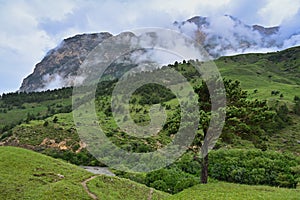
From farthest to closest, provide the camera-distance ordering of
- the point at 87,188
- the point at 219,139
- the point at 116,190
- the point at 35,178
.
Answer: the point at 219,139, the point at 116,190, the point at 35,178, the point at 87,188

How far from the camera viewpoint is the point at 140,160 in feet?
222

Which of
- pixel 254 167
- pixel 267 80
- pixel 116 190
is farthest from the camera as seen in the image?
pixel 267 80

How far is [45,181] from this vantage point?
25.1 meters

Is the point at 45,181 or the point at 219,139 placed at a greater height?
the point at 219,139

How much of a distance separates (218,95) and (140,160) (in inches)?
1722

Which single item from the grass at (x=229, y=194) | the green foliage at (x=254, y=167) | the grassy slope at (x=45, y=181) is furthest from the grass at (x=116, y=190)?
the green foliage at (x=254, y=167)

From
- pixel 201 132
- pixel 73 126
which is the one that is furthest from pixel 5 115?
pixel 201 132

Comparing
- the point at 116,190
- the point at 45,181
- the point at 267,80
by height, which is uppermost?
the point at 267,80

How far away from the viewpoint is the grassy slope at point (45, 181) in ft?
74.3

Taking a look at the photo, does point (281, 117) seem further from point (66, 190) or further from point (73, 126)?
point (66, 190)

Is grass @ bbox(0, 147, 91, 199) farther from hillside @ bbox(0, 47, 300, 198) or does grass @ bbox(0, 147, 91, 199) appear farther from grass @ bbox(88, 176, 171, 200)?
hillside @ bbox(0, 47, 300, 198)

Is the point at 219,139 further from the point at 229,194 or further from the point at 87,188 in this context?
the point at 87,188

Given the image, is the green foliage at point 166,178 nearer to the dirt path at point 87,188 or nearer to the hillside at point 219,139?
the hillside at point 219,139

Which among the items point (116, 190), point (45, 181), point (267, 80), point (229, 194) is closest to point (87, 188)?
point (116, 190)
